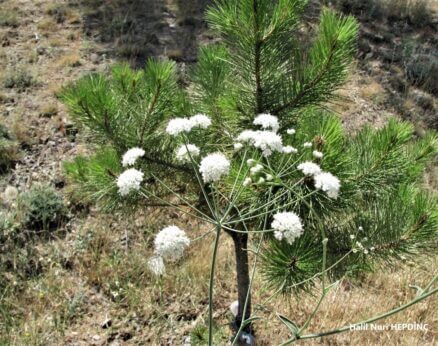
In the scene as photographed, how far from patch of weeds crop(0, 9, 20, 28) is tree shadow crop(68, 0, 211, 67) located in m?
0.99

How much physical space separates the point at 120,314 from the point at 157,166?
159 cm

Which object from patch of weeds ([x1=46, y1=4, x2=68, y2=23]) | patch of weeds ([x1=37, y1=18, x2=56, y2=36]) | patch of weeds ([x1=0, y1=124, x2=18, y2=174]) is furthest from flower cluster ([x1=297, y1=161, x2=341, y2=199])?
patch of weeds ([x1=46, y1=4, x2=68, y2=23])

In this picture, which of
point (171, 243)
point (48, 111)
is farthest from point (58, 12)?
point (171, 243)

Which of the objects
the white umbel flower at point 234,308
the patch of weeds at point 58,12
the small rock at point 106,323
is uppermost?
the patch of weeds at point 58,12

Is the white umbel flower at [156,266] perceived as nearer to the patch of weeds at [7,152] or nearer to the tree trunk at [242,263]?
the tree trunk at [242,263]

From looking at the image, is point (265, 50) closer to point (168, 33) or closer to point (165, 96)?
point (165, 96)

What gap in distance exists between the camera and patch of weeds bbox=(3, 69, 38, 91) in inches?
202

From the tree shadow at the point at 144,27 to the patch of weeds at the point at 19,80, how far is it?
3.86 ft

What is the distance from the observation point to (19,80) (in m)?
5.18

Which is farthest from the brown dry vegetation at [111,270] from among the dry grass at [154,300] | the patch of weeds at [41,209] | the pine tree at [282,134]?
the pine tree at [282,134]

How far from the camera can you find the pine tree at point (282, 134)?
1.78 m

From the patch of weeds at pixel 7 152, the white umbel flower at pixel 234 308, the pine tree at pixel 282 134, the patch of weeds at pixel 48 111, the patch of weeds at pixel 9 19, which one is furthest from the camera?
the patch of weeds at pixel 9 19

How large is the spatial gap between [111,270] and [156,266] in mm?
387

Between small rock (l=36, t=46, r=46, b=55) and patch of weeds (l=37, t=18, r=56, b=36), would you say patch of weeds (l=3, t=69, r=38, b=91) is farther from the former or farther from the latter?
patch of weeds (l=37, t=18, r=56, b=36)
